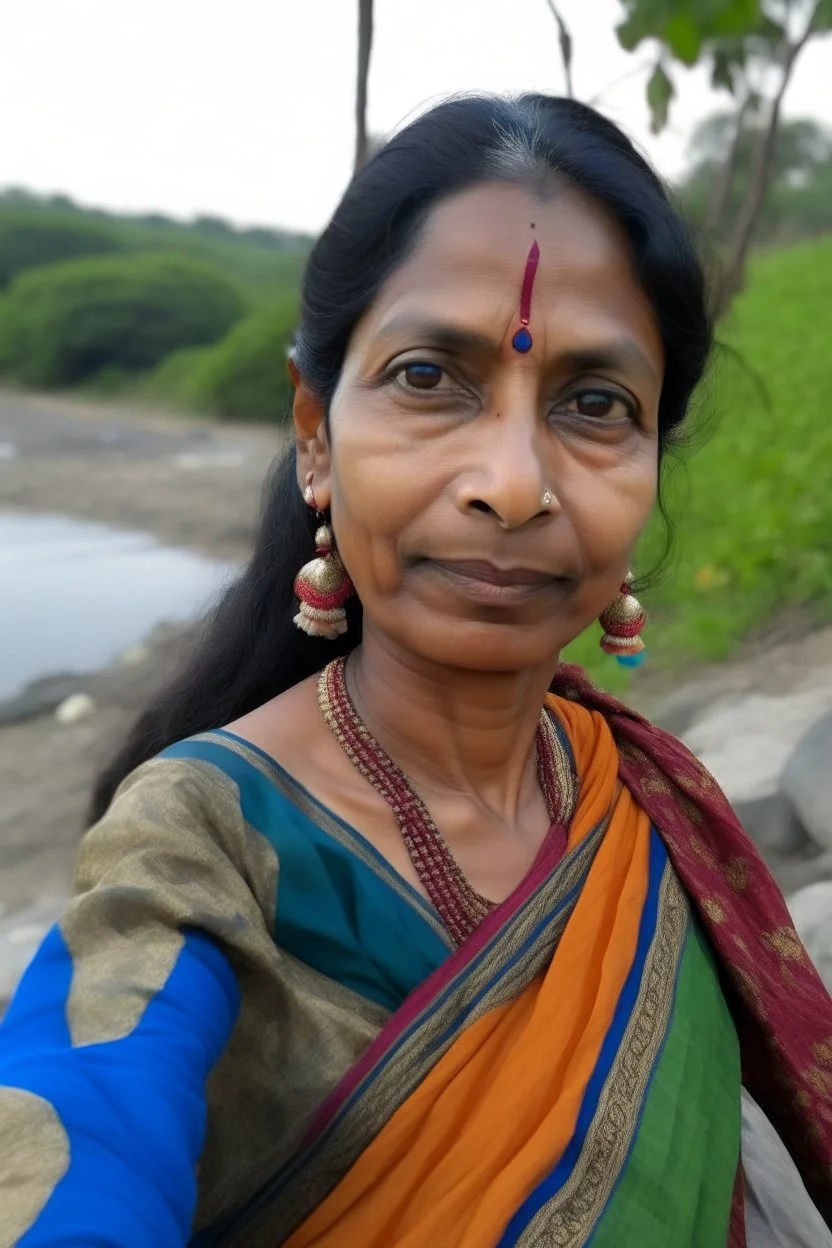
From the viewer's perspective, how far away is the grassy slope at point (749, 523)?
542 centimetres

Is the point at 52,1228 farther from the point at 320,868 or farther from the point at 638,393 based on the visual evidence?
the point at 638,393

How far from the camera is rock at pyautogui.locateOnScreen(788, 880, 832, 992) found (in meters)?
2.62

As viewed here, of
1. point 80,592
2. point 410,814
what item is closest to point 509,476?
point 410,814

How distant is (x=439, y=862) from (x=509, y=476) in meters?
0.48

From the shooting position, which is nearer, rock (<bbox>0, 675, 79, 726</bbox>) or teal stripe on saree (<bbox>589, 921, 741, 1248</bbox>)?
teal stripe on saree (<bbox>589, 921, 741, 1248</bbox>)

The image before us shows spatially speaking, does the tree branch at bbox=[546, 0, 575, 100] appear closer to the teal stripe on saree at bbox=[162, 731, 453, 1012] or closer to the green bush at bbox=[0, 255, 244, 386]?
the teal stripe on saree at bbox=[162, 731, 453, 1012]

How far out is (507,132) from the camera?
1.35m

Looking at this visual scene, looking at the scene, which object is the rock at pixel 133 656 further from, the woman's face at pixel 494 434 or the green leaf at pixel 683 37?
the woman's face at pixel 494 434

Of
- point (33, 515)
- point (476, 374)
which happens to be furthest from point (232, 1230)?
point (33, 515)

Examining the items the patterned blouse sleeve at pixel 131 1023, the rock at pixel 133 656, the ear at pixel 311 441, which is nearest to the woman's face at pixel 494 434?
the ear at pixel 311 441

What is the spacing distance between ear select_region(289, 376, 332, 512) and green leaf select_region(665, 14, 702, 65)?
2.84ft

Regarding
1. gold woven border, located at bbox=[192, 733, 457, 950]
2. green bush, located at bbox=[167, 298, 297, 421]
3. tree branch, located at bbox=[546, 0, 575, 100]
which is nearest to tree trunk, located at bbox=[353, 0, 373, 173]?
tree branch, located at bbox=[546, 0, 575, 100]

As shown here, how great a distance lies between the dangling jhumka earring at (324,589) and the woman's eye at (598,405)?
379 mm

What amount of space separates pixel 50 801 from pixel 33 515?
21.3 ft
